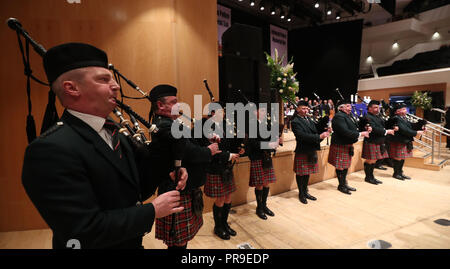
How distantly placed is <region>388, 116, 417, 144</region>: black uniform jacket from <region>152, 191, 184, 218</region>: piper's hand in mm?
5031

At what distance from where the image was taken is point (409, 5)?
12195 millimetres

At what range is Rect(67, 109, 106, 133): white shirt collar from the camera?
2.84ft

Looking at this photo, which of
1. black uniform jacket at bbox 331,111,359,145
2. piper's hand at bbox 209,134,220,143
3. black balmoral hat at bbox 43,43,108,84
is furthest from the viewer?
black uniform jacket at bbox 331,111,359,145

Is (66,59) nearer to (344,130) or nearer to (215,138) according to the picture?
(215,138)

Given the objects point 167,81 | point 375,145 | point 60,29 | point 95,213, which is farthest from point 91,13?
point 375,145

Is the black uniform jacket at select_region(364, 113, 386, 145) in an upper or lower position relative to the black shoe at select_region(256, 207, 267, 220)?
upper

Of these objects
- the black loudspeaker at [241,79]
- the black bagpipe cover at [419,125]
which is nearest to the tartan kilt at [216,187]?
the black loudspeaker at [241,79]

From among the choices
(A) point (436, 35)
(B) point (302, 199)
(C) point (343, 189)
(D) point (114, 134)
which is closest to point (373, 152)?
(C) point (343, 189)

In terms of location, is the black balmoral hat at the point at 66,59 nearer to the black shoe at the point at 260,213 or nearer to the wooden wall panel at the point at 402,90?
the black shoe at the point at 260,213

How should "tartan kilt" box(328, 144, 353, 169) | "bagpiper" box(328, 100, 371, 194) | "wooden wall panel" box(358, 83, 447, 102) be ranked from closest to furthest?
"bagpiper" box(328, 100, 371, 194)
"tartan kilt" box(328, 144, 353, 169)
"wooden wall panel" box(358, 83, 447, 102)

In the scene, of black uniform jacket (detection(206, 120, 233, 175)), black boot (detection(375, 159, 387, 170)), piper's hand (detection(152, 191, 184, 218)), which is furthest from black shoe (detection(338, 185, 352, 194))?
piper's hand (detection(152, 191, 184, 218))

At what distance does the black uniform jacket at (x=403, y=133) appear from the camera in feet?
14.1

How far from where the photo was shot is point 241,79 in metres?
3.39

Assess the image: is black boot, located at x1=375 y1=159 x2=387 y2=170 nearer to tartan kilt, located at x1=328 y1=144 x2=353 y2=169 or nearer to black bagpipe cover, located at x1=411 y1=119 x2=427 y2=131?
black bagpipe cover, located at x1=411 y1=119 x2=427 y2=131
